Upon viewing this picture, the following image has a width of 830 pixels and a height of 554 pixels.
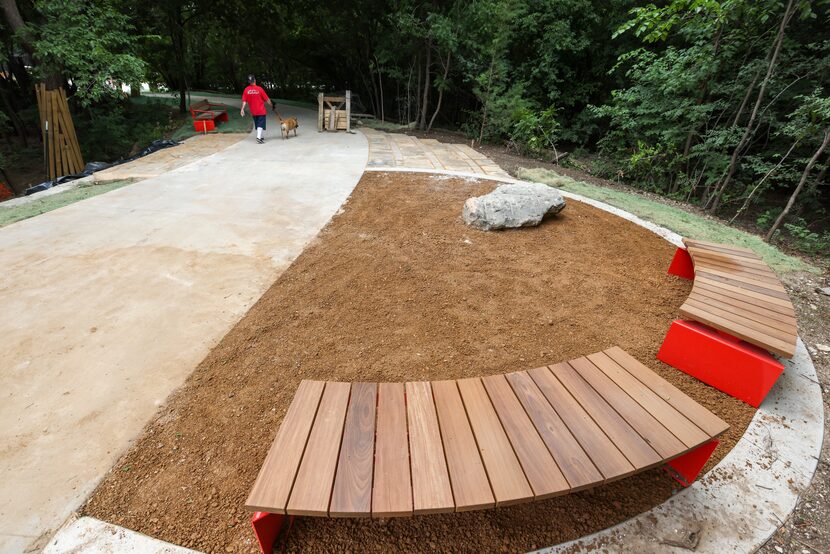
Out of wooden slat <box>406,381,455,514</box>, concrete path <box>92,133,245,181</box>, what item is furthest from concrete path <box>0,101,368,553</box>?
wooden slat <box>406,381,455,514</box>

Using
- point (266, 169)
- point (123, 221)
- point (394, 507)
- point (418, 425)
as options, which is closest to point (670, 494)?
point (418, 425)

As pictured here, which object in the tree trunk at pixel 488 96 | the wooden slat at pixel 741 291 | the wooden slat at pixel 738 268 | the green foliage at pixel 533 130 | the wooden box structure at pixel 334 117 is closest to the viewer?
the wooden slat at pixel 741 291

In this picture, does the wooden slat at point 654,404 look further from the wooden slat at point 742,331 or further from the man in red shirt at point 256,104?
the man in red shirt at point 256,104

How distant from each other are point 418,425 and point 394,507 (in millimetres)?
355

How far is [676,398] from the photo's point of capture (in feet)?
5.68

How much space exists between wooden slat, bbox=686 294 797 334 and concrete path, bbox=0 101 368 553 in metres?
3.32

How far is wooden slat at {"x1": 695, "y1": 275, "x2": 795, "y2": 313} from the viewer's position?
2.50m

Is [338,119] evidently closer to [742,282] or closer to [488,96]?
[488,96]

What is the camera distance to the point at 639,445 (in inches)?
58.9

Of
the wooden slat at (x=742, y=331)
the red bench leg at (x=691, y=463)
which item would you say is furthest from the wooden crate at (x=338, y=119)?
the red bench leg at (x=691, y=463)

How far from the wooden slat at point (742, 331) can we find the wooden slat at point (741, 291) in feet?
1.74

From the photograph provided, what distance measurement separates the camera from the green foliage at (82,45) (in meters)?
7.01

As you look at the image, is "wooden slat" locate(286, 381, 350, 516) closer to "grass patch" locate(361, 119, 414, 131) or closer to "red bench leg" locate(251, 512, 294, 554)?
"red bench leg" locate(251, 512, 294, 554)

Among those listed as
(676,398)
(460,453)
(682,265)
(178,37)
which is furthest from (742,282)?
(178,37)
